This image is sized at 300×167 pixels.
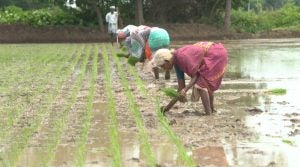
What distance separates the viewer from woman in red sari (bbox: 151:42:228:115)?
6.26 meters

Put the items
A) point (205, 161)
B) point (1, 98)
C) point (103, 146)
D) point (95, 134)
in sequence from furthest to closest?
point (1, 98) < point (95, 134) < point (103, 146) < point (205, 161)

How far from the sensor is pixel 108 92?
8641mm

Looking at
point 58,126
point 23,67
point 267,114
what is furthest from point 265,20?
point 58,126

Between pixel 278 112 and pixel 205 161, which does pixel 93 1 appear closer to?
pixel 278 112

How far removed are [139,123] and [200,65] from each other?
98 centimetres

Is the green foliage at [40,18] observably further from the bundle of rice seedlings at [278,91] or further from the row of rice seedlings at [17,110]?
the bundle of rice seedlings at [278,91]

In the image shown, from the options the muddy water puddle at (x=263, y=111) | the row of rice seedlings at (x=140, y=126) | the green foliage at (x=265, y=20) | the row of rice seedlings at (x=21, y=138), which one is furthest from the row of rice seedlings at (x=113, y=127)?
the green foliage at (x=265, y=20)

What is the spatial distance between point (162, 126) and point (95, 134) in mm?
736

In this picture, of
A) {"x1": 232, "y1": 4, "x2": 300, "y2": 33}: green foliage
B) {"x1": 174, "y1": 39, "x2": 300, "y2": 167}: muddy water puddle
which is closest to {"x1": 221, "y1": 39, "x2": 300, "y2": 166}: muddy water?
{"x1": 174, "y1": 39, "x2": 300, "y2": 167}: muddy water puddle

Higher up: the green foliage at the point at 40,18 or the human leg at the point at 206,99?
the human leg at the point at 206,99

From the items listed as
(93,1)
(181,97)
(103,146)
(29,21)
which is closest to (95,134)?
(103,146)

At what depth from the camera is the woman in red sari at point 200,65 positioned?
626 centimetres

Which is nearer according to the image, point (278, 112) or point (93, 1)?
point (278, 112)

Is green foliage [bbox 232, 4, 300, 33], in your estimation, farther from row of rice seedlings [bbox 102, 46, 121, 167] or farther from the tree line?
row of rice seedlings [bbox 102, 46, 121, 167]
